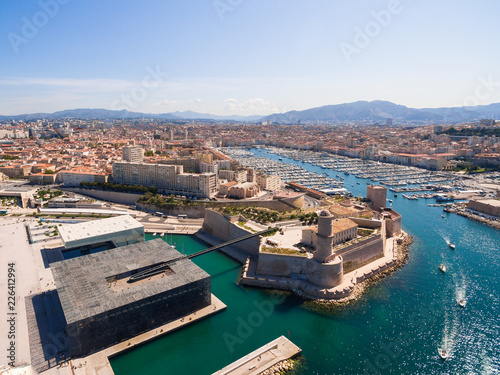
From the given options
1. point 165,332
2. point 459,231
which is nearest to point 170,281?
point 165,332

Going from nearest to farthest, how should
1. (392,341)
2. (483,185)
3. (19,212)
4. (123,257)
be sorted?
(392,341) < (123,257) < (19,212) < (483,185)

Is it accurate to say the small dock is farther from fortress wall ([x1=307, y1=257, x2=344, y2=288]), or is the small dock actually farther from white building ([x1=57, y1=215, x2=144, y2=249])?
white building ([x1=57, y1=215, x2=144, y2=249])

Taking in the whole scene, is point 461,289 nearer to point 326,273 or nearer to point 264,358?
point 326,273

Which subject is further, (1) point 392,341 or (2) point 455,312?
(2) point 455,312

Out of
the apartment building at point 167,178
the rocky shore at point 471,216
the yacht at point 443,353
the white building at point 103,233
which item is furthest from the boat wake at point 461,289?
the apartment building at point 167,178

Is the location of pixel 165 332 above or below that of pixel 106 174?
below

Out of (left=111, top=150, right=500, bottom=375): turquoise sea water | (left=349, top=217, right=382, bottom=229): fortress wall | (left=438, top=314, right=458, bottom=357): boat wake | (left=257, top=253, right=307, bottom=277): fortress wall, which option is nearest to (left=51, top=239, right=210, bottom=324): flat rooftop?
(left=111, top=150, right=500, bottom=375): turquoise sea water

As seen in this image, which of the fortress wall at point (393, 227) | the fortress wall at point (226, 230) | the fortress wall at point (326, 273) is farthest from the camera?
the fortress wall at point (393, 227)

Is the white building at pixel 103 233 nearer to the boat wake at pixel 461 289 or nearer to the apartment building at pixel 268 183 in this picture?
the apartment building at pixel 268 183

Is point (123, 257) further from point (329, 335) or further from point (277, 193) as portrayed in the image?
point (277, 193)
